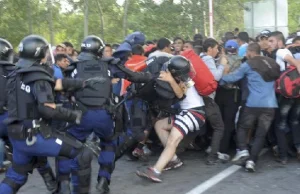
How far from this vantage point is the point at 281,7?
49.7ft

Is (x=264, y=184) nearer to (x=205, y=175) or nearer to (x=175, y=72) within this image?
(x=205, y=175)

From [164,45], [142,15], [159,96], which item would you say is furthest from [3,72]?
[142,15]

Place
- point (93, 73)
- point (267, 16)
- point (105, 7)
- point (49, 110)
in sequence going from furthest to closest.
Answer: point (105, 7) → point (267, 16) → point (93, 73) → point (49, 110)

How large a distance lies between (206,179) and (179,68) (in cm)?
156

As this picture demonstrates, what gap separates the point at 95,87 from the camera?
18.0 feet

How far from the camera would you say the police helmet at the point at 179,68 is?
6.15m

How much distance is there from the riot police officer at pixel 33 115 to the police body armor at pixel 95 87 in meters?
0.67

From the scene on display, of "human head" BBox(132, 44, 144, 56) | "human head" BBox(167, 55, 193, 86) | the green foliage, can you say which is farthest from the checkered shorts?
the green foliage

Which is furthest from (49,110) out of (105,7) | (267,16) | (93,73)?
(105,7)

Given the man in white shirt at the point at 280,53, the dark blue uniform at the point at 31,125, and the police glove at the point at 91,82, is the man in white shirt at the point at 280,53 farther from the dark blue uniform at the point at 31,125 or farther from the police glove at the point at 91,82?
the dark blue uniform at the point at 31,125

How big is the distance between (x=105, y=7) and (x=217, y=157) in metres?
23.0

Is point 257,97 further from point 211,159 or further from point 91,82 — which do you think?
point 91,82

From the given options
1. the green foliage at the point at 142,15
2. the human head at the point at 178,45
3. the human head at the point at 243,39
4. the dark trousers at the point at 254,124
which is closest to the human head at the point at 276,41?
the dark trousers at the point at 254,124

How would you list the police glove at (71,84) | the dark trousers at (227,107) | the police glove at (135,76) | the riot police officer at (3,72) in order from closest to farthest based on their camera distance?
the police glove at (71,84)
the police glove at (135,76)
the riot police officer at (3,72)
the dark trousers at (227,107)
